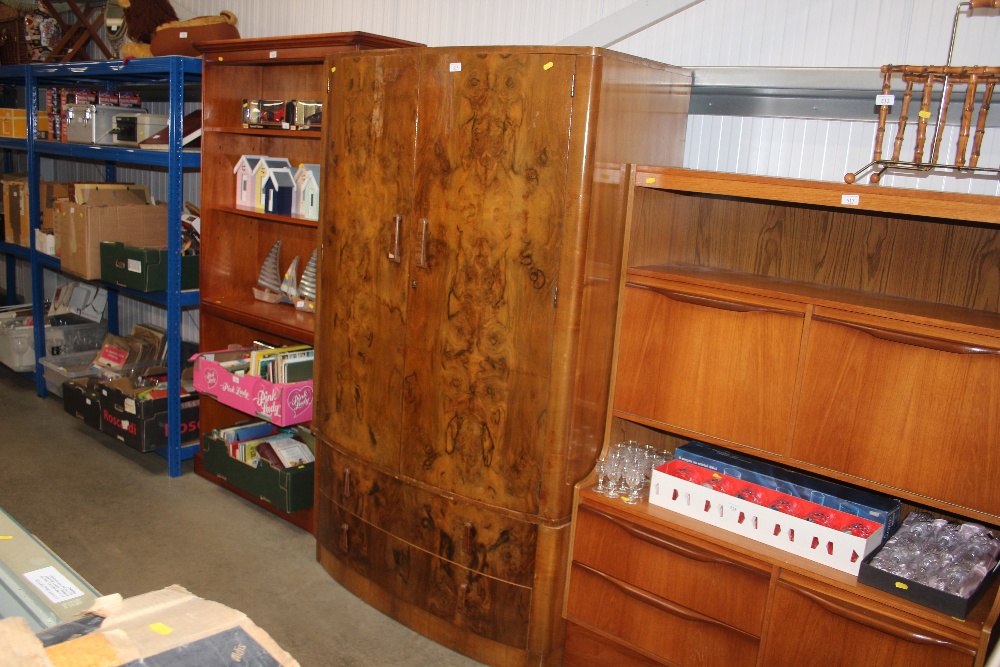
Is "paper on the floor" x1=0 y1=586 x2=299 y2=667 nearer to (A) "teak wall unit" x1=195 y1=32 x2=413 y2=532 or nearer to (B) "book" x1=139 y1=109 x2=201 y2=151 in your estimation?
(A) "teak wall unit" x1=195 y1=32 x2=413 y2=532

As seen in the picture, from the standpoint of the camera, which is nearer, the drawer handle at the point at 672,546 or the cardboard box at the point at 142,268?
the drawer handle at the point at 672,546

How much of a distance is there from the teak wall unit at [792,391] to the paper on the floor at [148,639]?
148cm

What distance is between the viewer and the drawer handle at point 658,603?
93.4 inches

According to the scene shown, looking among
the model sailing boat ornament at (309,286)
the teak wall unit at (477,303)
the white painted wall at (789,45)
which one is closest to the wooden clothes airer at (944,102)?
the white painted wall at (789,45)

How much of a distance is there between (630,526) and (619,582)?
7.6 inches

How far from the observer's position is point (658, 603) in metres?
2.46

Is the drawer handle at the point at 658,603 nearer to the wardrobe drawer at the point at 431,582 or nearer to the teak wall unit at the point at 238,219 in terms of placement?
the wardrobe drawer at the point at 431,582

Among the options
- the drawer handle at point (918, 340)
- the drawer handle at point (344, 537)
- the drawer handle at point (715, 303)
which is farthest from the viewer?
the drawer handle at point (344, 537)

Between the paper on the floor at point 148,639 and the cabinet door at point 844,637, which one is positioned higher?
the paper on the floor at point 148,639

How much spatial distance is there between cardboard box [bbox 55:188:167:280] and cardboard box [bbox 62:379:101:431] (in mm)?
624

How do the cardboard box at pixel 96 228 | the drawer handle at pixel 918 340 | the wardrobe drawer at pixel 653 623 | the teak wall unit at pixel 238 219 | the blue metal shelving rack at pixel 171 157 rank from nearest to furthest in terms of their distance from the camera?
the drawer handle at pixel 918 340 → the wardrobe drawer at pixel 653 623 → the teak wall unit at pixel 238 219 → the blue metal shelving rack at pixel 171 157 → the cardboard box at pixel 96 228

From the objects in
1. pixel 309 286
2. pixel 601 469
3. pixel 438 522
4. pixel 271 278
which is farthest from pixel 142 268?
pixel 601 469

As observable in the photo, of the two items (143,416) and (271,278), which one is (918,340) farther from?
(143,416)

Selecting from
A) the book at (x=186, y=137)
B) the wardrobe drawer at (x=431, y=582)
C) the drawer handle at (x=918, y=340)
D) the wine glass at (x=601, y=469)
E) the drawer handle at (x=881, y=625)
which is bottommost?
the wardrobe drawer at (x=431, y=582)
